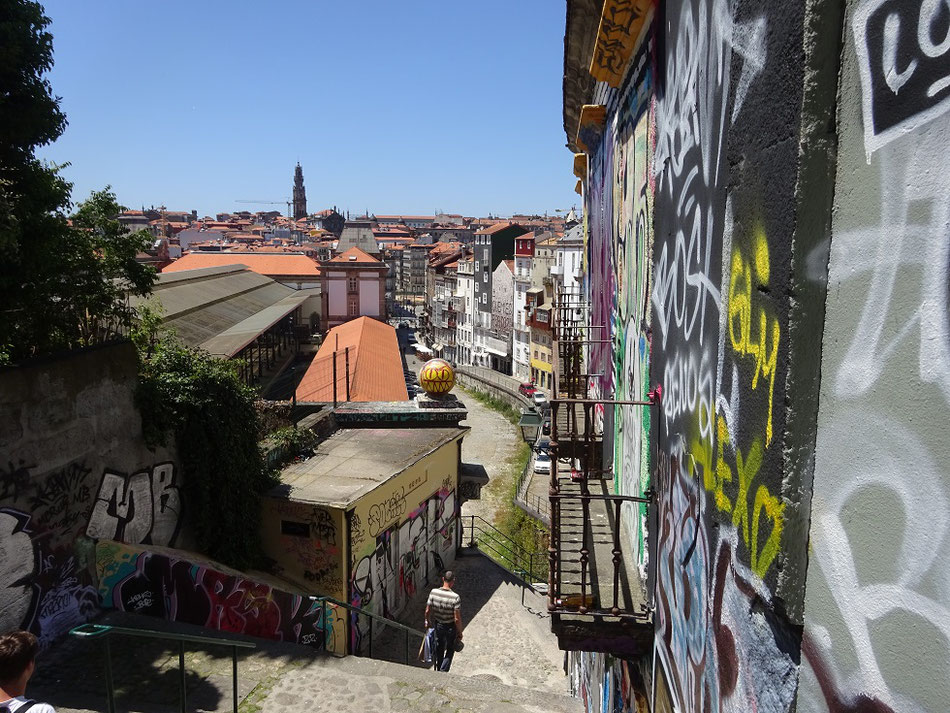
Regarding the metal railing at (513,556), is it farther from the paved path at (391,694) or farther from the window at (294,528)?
the paved path at (391,694)

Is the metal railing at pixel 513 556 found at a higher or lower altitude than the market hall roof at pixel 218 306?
lower

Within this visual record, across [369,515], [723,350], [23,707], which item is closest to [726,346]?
[723,350]

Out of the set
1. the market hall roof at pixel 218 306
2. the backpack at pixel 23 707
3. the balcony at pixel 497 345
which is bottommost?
the balcony at pixel 497 345

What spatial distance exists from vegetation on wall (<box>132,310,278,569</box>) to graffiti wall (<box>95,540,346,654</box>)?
87 cm

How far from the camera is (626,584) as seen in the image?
5898mm

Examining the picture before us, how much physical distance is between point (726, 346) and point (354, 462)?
10291mm

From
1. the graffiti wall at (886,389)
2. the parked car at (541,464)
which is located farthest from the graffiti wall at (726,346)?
the parked car at (541,464)

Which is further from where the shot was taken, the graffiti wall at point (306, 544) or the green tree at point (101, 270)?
the graffiti wall at point (306, 544)

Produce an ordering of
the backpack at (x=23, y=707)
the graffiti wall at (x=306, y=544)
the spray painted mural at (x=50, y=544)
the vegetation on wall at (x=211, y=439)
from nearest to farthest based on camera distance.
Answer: the backpack at (x=23, y=707)
the spray painted mural at (x=50, y=544)
the vegetation on wall at (x=211, y=439)
the graffiti wall at (x=306, y=544)

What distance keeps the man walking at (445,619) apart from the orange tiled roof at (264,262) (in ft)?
168

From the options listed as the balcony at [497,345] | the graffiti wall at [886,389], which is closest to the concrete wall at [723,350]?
the graffiti wall at [886,389]

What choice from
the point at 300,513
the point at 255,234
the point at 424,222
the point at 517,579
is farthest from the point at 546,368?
the point at 424,222

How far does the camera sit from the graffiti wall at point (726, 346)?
2363mm

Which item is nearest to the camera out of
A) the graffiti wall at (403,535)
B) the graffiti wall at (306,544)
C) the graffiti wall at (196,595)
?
the graffiti wall at (196,595)
